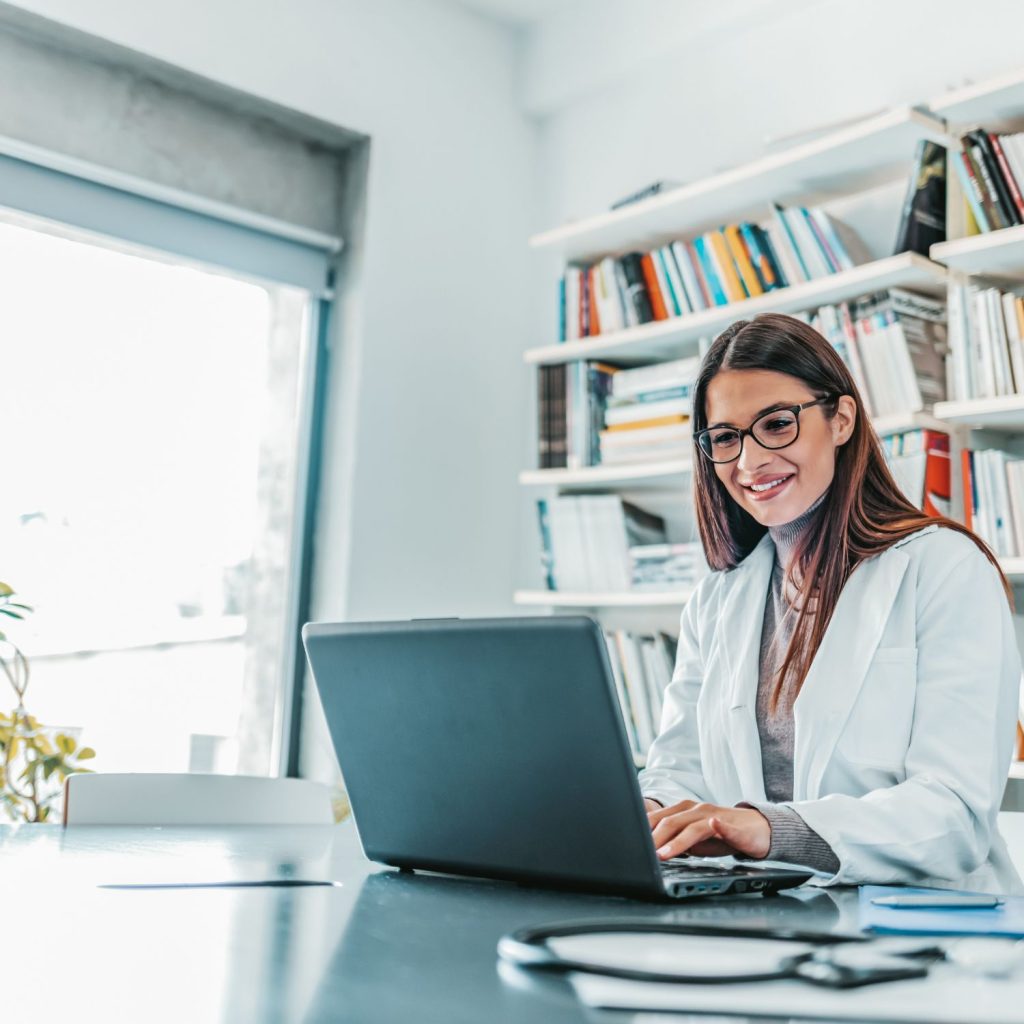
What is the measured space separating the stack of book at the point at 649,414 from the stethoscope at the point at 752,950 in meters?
2.24

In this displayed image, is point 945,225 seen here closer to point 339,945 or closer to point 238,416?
point 238,416

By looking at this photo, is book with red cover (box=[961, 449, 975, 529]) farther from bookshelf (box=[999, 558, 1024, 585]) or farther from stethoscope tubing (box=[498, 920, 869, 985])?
stethoscope tubing (box=[498, 920, 869, 985])

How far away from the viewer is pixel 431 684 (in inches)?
41.6

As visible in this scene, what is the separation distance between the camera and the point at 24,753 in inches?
110

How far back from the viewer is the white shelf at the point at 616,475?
300 cm

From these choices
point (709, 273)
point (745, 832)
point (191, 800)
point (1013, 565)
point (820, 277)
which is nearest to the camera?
point (745, 832)

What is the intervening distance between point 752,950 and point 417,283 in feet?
9.55

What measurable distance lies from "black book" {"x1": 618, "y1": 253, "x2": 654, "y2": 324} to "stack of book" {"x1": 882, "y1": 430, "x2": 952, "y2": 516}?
2.81 ft

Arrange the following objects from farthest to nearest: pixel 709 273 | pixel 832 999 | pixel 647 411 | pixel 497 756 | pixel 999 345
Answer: pixel 647 411 < pixel 709 273 < pixel 999 345 < pixel 497 756 < pixel 832 999

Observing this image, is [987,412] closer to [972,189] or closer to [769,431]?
[972,189]

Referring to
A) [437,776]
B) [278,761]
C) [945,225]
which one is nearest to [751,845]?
[437,776]

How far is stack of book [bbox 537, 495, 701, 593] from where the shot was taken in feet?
10.3

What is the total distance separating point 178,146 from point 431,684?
96.0 inches

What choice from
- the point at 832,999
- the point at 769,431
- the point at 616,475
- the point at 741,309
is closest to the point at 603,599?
the point at 616,475
